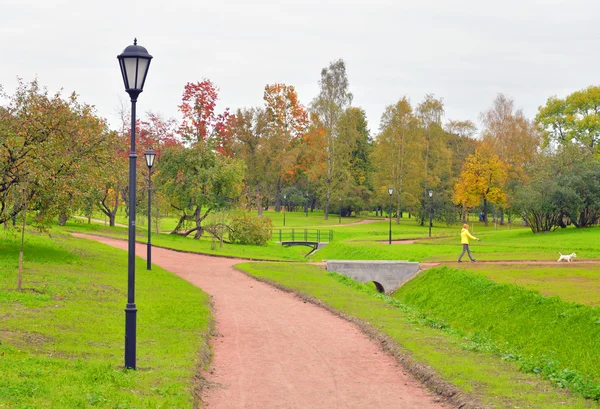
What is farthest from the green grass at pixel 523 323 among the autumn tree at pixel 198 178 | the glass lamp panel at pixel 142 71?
Result: the autumn tree at pixel 198 178

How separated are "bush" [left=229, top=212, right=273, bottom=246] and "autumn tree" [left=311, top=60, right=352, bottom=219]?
31.0 metres

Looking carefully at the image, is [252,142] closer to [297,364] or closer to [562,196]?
[562,196]

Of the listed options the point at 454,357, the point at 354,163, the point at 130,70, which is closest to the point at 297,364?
the point at 454,357

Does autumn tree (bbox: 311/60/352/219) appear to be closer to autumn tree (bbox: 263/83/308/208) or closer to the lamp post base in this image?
autumn tree (bbox: 263/83/308/208)

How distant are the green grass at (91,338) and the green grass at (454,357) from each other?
3.99 m

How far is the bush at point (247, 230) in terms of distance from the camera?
4588 cm

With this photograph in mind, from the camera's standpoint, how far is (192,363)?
10492mm

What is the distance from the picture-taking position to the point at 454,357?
466 inches

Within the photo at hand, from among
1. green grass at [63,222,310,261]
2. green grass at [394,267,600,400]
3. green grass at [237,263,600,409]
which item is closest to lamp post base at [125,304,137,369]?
green grass at [237,263,600,409]

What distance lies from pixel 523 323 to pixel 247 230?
3075 cm

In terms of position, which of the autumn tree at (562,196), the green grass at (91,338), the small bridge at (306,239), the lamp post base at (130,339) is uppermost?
the autumn tree at (562,196)

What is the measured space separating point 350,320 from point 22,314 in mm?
7665

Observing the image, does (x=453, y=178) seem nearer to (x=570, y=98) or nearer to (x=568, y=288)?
(x=570, y=98)

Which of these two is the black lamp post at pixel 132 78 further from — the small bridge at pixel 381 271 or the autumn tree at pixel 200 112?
the autumn tree at pixel 200 112
